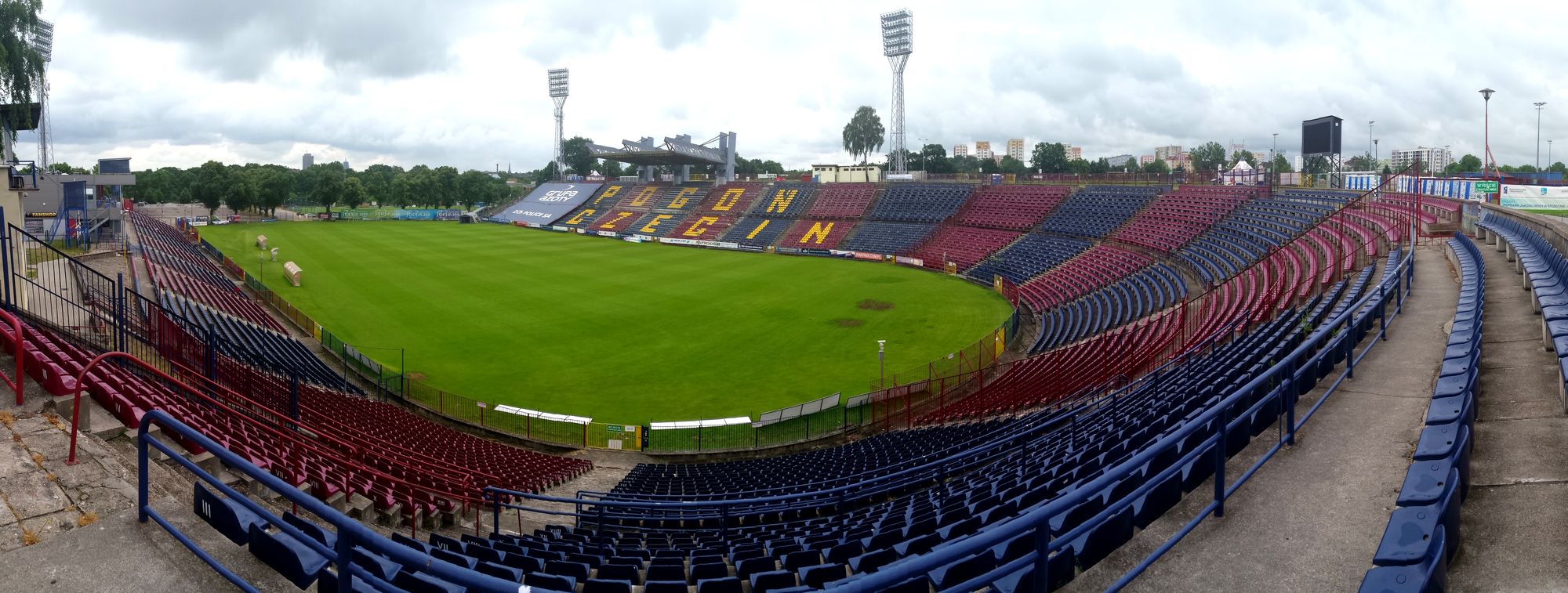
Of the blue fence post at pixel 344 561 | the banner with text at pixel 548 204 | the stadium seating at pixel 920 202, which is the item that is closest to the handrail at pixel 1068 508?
the blue fence post at pixel 344 561

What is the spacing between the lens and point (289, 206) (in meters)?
145

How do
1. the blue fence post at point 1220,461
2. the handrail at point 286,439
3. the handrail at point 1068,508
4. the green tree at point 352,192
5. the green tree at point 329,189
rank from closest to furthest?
the handrail at point 1068,508, the blue fence post at point 1220,461, the handrail at point 286,439, the green tree at point 329,189, the green tree at point 352,192

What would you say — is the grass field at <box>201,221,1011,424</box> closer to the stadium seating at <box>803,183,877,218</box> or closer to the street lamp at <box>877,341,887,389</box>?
the street lamp at <box>877,341,887,389</box>

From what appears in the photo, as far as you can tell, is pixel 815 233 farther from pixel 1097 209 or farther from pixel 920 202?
pixel 1097 209

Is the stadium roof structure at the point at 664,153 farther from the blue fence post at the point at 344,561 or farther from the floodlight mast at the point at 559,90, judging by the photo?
the blue fence post at the point at 344,561

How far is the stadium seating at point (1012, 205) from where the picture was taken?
68438mm

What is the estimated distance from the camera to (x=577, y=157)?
190 metres

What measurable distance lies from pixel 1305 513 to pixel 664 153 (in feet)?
308

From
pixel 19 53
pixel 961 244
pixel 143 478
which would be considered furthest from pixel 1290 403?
pixel 961 244

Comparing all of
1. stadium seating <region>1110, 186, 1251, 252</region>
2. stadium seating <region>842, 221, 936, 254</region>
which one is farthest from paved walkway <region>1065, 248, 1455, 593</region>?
stadium seating <region>842, 221, 936, 254</region>

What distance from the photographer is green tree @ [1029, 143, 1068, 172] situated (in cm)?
12575

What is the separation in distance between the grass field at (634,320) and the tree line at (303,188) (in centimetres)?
4094

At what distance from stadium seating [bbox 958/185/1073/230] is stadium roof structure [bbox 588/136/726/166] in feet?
120

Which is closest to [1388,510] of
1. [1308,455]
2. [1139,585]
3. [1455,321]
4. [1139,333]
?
[1308,455]
